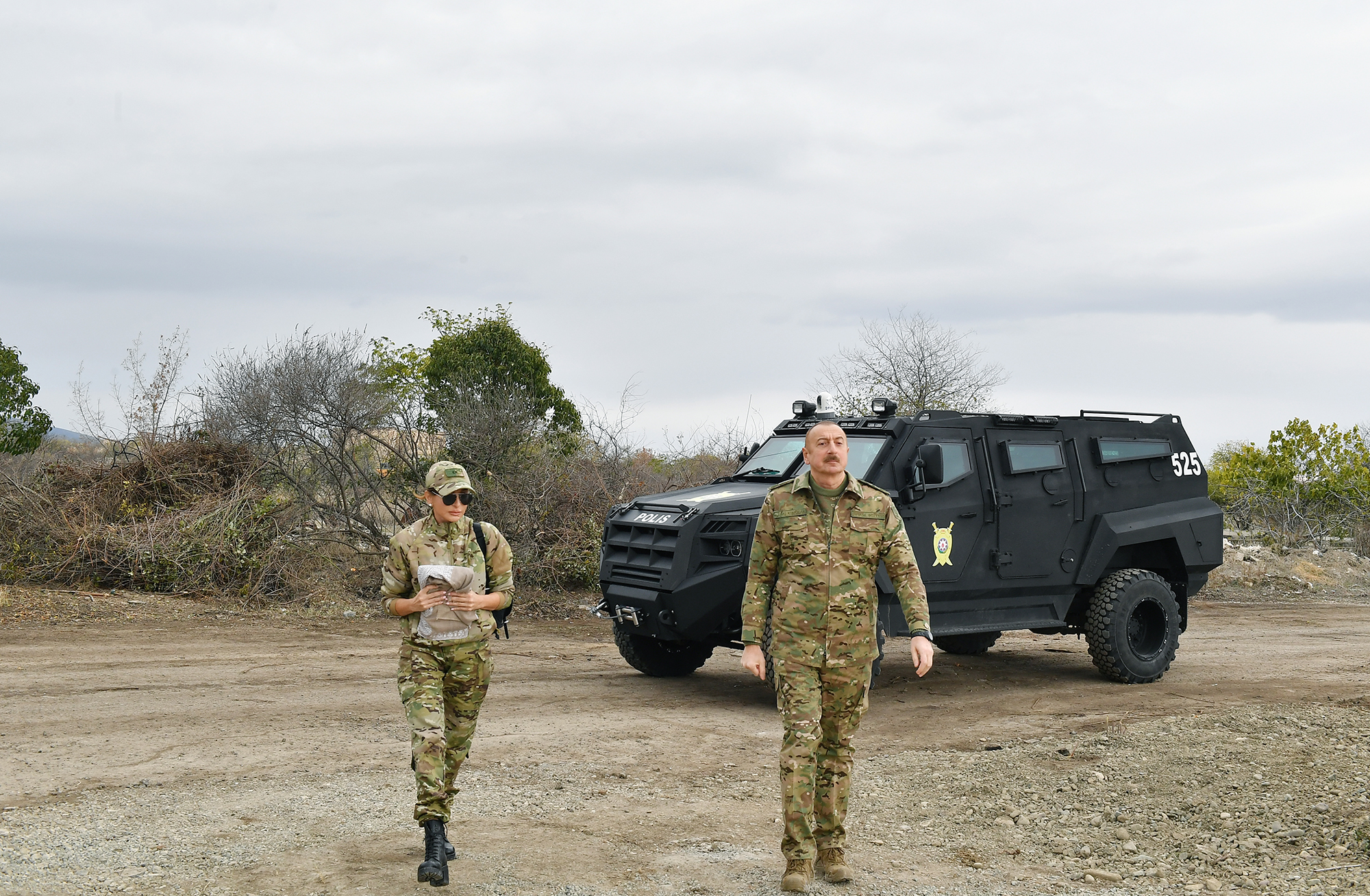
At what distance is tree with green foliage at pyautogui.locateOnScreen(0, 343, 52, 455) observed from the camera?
26.7 metres

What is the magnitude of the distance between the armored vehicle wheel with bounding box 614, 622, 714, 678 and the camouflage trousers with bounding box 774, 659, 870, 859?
5.25 m

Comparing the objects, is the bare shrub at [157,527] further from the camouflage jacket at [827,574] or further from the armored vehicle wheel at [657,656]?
the camouflage jacket at [827,574]

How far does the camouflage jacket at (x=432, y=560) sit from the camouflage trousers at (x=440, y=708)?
72mm

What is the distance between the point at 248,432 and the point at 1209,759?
13.9 meters

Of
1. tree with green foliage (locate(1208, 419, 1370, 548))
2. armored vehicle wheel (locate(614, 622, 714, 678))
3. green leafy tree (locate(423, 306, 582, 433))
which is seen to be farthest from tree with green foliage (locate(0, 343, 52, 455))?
tree with green foliage (locate(1208, 419, 1370, 548))

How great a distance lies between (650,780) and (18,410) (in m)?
26.2

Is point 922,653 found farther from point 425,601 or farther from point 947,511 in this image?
point 947,511

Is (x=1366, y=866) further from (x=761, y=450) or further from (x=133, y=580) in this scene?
(x=133, y=580)

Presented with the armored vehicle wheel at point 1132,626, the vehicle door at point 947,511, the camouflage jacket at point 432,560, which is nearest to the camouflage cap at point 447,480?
the camouflage jacket at point 432,560

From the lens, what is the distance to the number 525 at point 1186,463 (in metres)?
11.1

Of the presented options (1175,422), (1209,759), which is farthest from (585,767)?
(1175,422)

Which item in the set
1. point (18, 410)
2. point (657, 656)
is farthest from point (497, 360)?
point (657, 656)

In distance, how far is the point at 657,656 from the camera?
414 inches

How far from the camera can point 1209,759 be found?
7.14 m
